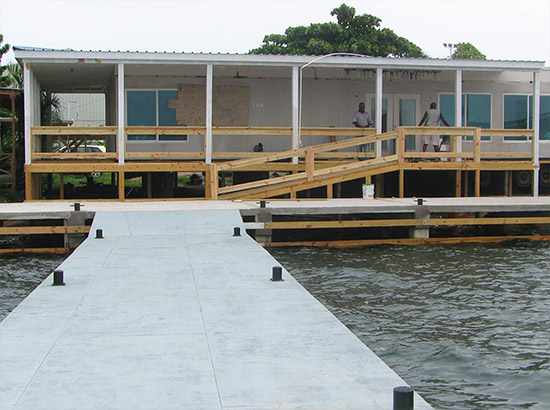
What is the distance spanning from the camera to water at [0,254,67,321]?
1045 cm

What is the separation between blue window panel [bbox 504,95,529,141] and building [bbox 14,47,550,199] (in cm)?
3

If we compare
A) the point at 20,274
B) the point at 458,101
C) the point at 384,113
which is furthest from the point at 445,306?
the point at 384,113

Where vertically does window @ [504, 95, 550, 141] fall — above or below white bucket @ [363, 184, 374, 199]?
above

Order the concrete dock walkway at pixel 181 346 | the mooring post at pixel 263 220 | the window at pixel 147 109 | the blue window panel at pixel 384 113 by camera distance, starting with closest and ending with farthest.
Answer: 1. the concrete dock walkway at pixel 181 346
2. the mooring post at pixel 263 220
3. the window at pixel 147 109
4. the blue window panel at pixel 384 113

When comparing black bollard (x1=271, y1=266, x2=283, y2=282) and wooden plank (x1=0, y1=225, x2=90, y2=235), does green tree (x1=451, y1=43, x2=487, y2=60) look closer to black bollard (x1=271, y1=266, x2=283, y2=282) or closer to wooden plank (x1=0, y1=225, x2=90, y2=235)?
wooden plank (x1=0, y1=225, x2=90, y2=235)

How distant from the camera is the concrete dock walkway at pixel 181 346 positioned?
15.6 feet

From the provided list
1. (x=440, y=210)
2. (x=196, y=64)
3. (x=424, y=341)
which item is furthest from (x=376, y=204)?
(x=424, y=341)

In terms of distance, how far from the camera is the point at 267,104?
21484mm

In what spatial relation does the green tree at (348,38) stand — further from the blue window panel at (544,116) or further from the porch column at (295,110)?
the porch column at (295,110)

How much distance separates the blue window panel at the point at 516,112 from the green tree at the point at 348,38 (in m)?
21.6

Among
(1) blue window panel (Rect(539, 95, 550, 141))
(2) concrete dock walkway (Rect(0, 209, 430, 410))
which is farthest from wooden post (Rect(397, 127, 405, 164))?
(2) concrete dock walkway (Rect(0, 209, 430, 410))

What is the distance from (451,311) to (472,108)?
1437cm

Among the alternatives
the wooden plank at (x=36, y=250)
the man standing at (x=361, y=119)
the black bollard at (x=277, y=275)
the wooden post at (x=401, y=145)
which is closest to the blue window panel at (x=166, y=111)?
the man standing at (x=361, y=119)

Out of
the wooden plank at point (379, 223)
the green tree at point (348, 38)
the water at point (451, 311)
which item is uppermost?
the green tree at point (348, 38)
